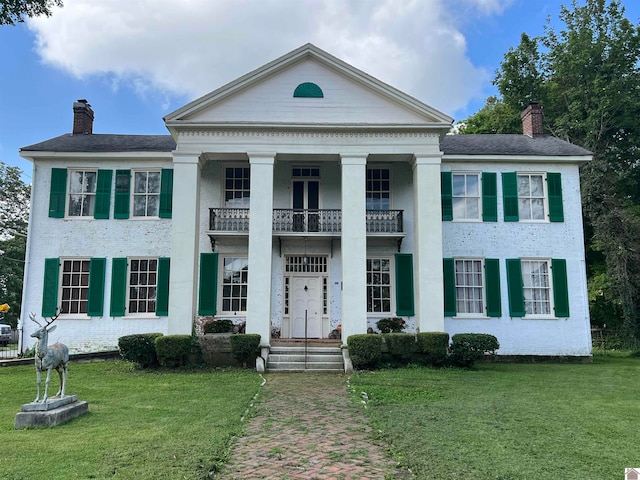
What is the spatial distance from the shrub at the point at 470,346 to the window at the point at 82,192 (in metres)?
12.5

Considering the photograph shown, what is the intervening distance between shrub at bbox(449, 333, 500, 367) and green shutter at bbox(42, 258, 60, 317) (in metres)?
12.6

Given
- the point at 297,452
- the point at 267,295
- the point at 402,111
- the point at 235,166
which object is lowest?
the point at 297,452

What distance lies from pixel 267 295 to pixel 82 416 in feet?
23.4

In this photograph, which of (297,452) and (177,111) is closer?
(297,452)

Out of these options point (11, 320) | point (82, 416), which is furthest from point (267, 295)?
point (11, 320)

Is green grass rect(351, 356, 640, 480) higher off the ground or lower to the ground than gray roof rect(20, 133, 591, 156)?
lower

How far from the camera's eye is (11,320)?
3769cm

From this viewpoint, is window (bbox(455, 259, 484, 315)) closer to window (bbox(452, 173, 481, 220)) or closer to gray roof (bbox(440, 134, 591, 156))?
window (bbox(452, 173, 481, 220))

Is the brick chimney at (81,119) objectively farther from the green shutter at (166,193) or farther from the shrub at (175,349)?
the shrub at (175,349)

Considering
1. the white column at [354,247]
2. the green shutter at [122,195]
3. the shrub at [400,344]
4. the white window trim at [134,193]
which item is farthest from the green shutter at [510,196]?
the green shutter at [122,195]

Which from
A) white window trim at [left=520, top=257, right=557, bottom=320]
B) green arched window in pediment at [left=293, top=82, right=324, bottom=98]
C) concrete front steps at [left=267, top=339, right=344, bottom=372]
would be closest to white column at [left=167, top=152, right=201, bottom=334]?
concrete front steps at [left=267, top=339, right=344, bottom=372]

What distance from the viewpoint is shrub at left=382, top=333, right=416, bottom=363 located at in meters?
13.9

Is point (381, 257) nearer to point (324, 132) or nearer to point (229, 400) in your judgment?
point (324, 132)

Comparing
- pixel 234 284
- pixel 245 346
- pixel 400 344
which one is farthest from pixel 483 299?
pixel 234 284
